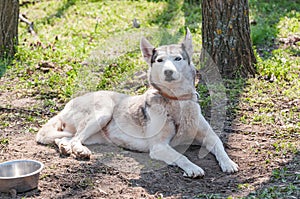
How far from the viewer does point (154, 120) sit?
5.50 meters

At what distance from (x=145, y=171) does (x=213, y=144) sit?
866 millimetres

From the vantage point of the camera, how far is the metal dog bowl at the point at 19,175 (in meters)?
4.56

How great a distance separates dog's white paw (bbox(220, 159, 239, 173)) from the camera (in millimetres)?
5117

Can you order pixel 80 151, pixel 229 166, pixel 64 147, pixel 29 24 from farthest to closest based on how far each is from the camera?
pixel 29 24 → pixel 64 147 → pixel 80 151 → pixel 229 166

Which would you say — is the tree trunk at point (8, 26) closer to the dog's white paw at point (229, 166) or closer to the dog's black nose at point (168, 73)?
the dog's black nose at point (168, 73)

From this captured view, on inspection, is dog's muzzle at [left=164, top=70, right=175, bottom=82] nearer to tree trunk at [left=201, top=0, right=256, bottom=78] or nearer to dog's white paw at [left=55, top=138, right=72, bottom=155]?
dog's white paw at [left=55, top=138, right=72, bottom=155]

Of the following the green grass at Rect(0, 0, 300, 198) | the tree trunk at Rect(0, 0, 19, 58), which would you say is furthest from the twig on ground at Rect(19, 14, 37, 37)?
the tree trunk at Rect(0, 0, 19, 58)

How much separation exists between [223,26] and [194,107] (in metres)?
2.36

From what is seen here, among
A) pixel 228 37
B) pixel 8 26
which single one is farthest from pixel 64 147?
pixel 8 26

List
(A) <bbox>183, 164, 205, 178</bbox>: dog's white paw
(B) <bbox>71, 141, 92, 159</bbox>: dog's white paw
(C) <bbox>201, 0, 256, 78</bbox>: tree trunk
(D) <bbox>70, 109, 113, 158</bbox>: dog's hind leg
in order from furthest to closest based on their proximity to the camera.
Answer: (C) <bbox>201, 0, 256, 78</bbox>: tree trunk, (D) <bbox>70, 109, 113, 158</bbox>: dog's hind leg, (B) <bbox>71, 141, 92, 159</bbox>: dog's white paw, (A) <bbox>183, 164, 205, 178</bbox>: dog's white paw

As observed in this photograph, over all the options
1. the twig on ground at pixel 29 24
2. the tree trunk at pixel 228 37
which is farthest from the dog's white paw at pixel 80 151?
the twig on ground at pixel 29 24

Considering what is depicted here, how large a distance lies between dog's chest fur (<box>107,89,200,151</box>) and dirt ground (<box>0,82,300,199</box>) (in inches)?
6.5

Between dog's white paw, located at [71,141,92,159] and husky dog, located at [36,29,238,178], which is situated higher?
husky dog, located at [36,29,238,178]

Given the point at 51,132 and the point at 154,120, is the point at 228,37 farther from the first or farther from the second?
the point at 51,132
